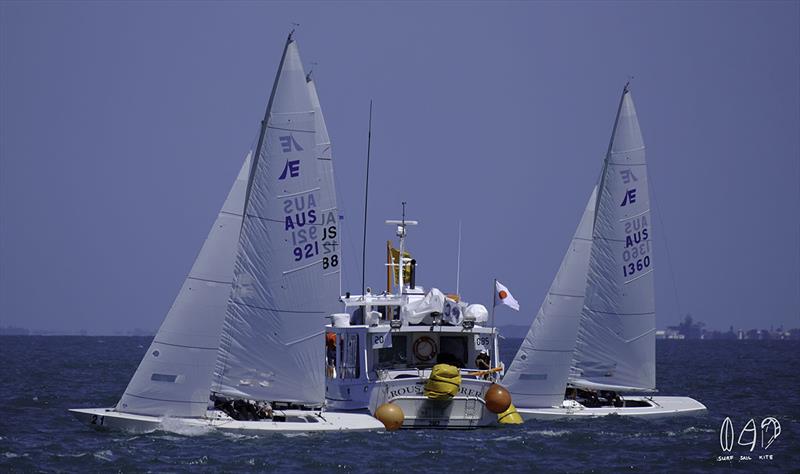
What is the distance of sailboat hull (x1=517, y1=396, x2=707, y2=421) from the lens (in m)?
37.7

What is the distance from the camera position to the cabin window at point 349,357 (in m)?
36.3

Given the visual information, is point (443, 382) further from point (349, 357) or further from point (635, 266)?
point (635, 266)

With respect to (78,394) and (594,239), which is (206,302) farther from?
(78,394)

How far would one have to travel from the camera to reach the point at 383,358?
3669 cm

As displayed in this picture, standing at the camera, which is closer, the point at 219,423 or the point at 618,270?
the point at 219,423

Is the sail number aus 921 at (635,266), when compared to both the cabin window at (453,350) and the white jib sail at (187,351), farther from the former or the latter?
the white jib sail at (187,351)

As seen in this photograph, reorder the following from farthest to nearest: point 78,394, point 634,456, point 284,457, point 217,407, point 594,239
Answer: point 78,394, point 594,239, point 217,407, point 634,456, point 284,457

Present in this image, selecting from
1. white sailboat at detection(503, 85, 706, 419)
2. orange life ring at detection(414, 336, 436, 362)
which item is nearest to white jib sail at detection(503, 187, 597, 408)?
white sailboat at detection(503, 85, 706, 419)

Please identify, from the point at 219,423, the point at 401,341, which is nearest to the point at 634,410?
the point at 401,341

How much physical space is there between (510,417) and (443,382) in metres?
3.41

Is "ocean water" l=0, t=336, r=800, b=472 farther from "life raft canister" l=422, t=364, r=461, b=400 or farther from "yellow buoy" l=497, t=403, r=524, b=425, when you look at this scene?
"life raft canister" l=422, t=364, r=461, b=400

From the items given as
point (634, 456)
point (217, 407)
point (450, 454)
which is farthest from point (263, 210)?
point (634, 456)

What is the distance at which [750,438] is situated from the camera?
115 ft

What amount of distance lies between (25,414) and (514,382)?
14163mm
